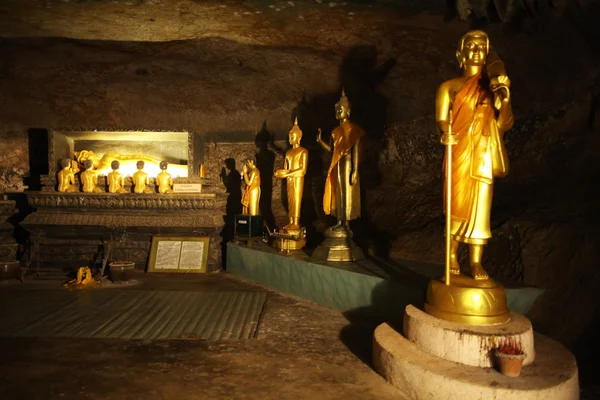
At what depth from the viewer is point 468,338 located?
111 inches

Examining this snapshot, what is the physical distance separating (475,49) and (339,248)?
2.97 metres

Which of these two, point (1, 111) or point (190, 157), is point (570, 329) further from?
point (1, 111)

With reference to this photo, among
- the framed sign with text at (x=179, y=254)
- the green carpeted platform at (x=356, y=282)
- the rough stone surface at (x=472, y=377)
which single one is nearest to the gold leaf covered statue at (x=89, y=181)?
the framed sign with text at (x=179, y=254)

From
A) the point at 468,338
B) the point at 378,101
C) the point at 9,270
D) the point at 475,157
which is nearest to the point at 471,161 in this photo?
the point at 475,157

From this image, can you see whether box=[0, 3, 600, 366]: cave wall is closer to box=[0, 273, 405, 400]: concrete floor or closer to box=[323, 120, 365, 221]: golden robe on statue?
box=[323, 120, 365, 221]: golden robe on statue

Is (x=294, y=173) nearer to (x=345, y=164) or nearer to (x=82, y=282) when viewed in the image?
(x=345, y=164)

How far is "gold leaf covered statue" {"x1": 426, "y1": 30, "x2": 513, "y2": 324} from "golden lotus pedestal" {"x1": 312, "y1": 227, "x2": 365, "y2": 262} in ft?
7.38

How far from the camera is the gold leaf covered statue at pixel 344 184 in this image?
5.50 metres

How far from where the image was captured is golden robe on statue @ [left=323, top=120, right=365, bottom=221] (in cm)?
551

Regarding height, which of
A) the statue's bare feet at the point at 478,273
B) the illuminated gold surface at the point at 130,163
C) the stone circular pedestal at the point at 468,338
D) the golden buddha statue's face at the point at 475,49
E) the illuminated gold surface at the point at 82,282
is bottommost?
the illuminated gold surface at the point at 82,282

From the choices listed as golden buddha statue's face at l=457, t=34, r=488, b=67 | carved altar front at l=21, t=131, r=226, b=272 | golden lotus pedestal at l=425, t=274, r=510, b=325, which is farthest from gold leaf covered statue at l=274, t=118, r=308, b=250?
golden buddha statue's face at l=457, t=34, r=488, b=67

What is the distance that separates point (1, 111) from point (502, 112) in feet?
33.2

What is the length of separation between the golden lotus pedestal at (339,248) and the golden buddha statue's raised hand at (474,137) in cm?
229

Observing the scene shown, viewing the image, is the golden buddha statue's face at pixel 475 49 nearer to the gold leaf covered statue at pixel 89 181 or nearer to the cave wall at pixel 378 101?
the cave wall at pixel 378 101
